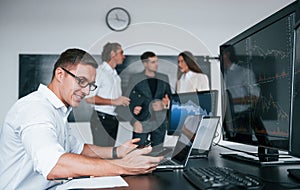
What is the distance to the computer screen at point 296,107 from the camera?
0.83m

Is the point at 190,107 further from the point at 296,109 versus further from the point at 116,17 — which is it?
the point at 116,17

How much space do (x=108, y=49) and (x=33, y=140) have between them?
1.20 ft

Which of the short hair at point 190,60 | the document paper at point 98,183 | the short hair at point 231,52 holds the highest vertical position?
the short hair at point 231,52

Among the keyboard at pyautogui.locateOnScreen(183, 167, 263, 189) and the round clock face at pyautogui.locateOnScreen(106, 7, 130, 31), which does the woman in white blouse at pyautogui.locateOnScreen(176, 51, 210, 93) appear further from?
the round clock face at pyautogui.locateOnScreen(106, 7, 130, 31)

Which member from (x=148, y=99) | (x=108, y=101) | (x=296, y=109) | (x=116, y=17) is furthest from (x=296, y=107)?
(x=116, y=17)

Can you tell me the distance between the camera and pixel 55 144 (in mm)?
971

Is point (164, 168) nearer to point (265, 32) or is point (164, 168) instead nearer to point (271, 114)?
point (271, 114)

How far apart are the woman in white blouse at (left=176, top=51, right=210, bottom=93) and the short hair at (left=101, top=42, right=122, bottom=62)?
169mm

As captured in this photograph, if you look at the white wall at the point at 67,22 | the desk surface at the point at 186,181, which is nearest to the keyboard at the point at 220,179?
the desk surface at the point at 186,181

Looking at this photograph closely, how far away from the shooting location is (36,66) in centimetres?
337

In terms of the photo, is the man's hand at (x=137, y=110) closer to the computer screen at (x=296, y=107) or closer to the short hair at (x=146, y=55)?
the short hair at (x=146, y=55)

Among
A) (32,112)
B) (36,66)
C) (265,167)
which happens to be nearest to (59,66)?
(32,112)

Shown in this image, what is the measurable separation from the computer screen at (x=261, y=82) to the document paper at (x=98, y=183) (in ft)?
1.65

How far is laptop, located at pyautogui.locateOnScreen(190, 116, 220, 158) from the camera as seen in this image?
1.25m
